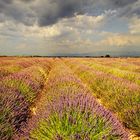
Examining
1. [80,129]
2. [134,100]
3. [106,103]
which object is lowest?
[106,103]

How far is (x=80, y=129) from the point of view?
3.40 m

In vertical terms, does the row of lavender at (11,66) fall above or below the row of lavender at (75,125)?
below

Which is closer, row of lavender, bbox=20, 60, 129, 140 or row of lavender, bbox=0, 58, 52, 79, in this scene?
row of lavender, bbox=20, 60, 129, 140

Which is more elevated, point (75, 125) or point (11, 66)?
point (75, 125)

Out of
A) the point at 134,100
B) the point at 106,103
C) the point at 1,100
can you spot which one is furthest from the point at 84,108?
the point at 106,103

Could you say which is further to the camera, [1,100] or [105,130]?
[1,100]

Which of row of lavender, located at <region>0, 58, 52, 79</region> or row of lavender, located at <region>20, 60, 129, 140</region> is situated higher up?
row of lavender, located at <region>20, 60, 129, 140</region>

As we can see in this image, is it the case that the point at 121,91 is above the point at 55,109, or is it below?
below

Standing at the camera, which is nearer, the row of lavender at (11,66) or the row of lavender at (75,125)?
the row of lavender at (75,125)

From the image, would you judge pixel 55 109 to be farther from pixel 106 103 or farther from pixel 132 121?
pixel 106 103

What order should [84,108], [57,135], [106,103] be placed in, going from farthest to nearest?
[106,103] → [84,108] → [57,135]

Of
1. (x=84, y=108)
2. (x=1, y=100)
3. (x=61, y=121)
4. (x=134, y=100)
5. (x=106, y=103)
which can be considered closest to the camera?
(x=61, y=121)

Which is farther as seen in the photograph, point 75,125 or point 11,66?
point 11,66

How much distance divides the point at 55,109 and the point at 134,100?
304 centimetres
